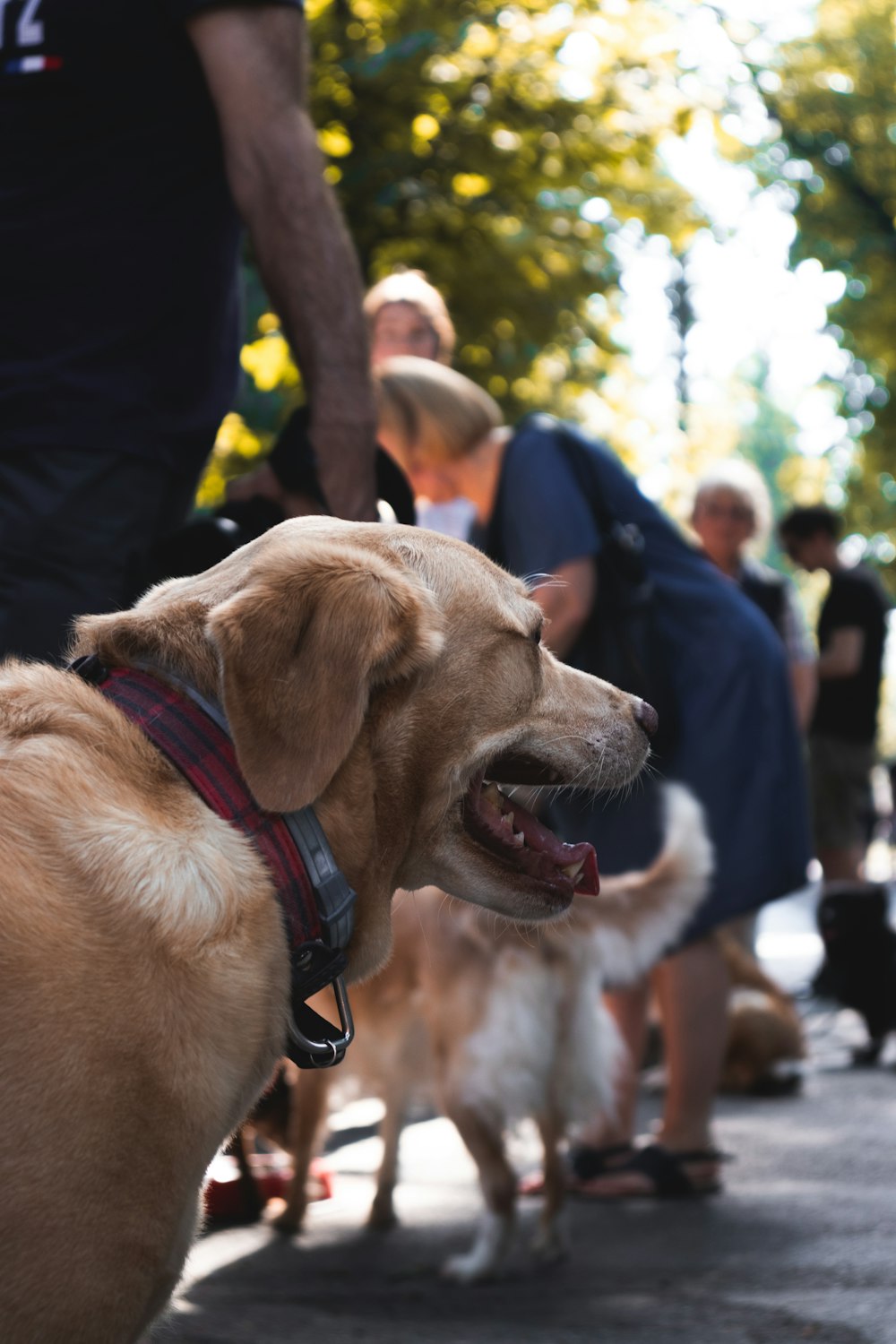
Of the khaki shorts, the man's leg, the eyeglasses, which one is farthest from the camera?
the khaki shorts

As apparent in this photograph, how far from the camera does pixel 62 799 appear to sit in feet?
6.70

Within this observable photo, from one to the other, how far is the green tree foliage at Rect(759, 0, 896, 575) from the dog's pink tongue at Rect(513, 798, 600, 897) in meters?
14.7

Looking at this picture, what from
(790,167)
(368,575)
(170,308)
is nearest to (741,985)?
(170,308)

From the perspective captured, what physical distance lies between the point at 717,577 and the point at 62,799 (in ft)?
11.8

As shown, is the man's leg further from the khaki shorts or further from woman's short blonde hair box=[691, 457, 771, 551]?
the khaki shorts

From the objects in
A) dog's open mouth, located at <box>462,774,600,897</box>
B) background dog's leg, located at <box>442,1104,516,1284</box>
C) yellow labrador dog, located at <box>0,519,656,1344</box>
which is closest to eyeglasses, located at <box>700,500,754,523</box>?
background dog's leg, located at <box>442,1104,516,1284</box>

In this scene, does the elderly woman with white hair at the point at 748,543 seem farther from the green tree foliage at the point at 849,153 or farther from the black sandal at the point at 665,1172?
the green tree foliage at the point at 849,153

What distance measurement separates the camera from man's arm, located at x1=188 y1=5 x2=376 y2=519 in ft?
10.2

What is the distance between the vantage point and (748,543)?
7973 mm

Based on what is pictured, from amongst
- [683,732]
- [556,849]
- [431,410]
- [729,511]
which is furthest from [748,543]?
[556,849]

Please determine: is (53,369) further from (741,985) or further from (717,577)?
(741,985)

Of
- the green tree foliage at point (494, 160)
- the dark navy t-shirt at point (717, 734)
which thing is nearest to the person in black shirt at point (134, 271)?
the dark navy t-shirt at point (717, 734)

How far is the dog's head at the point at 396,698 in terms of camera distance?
6.87 ft

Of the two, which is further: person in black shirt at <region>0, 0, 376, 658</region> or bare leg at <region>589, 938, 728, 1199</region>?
bare leg at <region>589, 938, 728, 1199</region>
